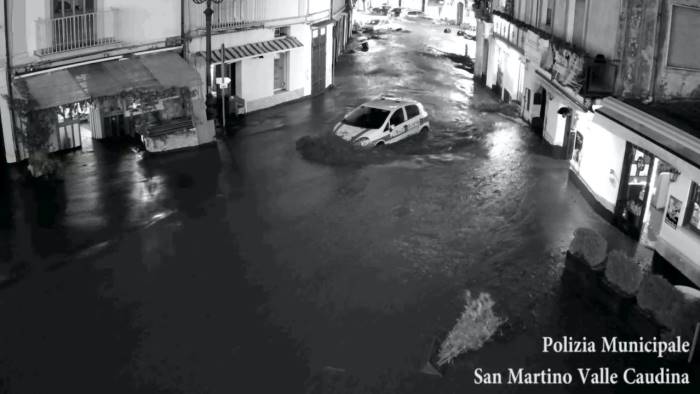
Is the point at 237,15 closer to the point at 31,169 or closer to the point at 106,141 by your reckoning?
the point at 106,141

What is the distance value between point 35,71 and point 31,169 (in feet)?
9.01

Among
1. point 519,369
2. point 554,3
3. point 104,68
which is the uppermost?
point 554,3

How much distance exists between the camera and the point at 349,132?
2433cm

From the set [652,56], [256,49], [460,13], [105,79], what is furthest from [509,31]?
[460,13]


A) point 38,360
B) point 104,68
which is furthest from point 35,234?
point 104,68

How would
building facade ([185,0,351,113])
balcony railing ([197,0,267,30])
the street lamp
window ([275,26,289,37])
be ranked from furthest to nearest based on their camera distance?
window ([275,26,289,37])
balcony railing ([197,0,267,30])
building facade ([185,0,351,113])
the street lamp

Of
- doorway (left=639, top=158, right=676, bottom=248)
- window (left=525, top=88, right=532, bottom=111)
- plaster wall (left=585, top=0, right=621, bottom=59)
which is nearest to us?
doorway (left=639, top=158, right=676, bottom=248)

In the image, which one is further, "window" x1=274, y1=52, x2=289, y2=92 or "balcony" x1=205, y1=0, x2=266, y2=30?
"window" x1=274, y1=52, x2=289, y2=92

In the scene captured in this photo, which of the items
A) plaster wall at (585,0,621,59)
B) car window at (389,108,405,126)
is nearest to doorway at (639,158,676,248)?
plaster wall at (585,0,621,59)

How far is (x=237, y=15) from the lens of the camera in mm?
28078

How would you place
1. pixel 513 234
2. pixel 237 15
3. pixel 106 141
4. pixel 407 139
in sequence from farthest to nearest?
pixel 237 15 → pixel 407 139 → pixel 106 141 → pixel 513 234

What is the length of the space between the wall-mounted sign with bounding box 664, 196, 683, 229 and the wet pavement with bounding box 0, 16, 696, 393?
1.41m

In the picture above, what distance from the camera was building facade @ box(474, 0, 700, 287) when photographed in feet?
50.0

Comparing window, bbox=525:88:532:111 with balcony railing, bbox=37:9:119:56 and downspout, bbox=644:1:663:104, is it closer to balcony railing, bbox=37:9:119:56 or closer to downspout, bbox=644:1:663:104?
downspout, bbox=644:1:663:104
